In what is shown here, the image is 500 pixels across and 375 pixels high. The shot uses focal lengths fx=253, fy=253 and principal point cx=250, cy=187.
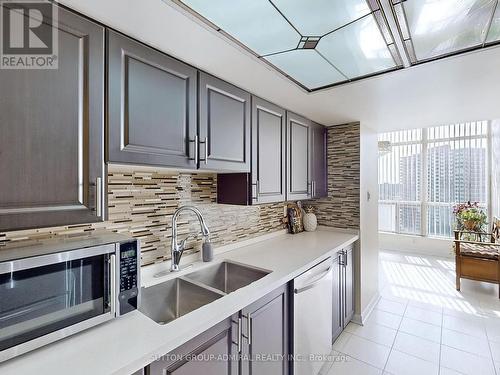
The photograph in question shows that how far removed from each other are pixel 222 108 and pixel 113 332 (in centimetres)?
126

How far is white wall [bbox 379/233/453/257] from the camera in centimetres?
479

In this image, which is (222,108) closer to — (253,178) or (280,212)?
(253,178)

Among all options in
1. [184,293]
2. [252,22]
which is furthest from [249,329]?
[252,22]

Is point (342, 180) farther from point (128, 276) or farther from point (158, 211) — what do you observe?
point (128, 276)

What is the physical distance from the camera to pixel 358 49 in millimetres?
1302

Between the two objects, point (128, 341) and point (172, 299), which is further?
point (172, 299)

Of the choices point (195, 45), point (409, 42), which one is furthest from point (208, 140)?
point (409, 42)

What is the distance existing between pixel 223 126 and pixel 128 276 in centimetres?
98

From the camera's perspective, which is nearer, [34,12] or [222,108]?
[34,12]

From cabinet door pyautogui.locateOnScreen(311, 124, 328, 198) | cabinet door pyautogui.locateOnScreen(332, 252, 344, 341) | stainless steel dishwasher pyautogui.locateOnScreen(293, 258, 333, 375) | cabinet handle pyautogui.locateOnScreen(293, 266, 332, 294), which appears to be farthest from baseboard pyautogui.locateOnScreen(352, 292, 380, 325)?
cabinet door pyautogui.locateOnScreen(311, 124, 328, 198)

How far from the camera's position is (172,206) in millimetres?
1678

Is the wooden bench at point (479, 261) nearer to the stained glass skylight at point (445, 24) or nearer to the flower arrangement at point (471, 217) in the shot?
the flower arrangement at point (471, 217)

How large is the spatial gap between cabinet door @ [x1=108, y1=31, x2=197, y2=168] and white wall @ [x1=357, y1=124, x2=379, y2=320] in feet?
6.75

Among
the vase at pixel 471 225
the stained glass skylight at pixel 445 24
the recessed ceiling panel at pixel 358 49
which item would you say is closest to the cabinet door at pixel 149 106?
the recessed ceiling panel at pixel 358 49
